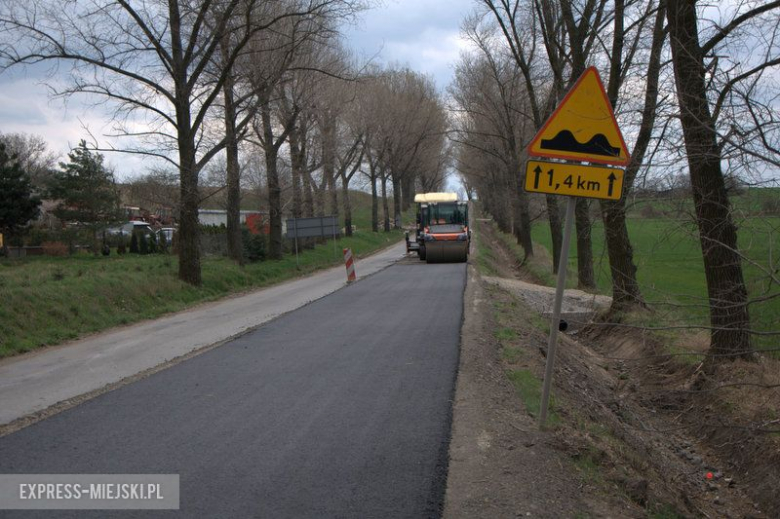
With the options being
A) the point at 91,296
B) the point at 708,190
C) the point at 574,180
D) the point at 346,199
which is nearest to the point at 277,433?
the point at 574,180

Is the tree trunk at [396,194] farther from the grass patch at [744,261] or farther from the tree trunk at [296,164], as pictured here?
the grass patch at [744,261]

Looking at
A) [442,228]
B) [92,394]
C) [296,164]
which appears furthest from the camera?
[296,164]

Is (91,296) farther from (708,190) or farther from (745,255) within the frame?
(745,255)

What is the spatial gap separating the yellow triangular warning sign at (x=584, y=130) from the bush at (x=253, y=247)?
2821 cm

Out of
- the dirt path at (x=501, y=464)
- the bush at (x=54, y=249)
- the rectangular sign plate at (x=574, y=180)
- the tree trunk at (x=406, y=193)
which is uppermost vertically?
the tree trunk at (x=406, y=193)

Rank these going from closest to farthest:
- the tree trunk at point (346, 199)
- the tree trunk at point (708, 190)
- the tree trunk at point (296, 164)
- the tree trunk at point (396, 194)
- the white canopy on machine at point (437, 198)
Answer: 1. the tree trunk at point (708, 190)
2. the white canopy on machine at point (437, 198)
3. the tree trunk at point (296, 164)
4. the tree trunk at point (346, 199)
5. the tree trunk at point (396, 194)

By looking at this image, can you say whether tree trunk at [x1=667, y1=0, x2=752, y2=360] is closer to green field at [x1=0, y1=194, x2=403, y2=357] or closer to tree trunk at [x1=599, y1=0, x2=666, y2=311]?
tree trunk at [x1=599, y1=0, x2=666, y2=311]

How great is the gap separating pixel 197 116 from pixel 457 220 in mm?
16447

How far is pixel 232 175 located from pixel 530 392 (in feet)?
66.3

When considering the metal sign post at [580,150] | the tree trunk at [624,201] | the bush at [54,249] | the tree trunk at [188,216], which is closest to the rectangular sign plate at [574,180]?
the metal sign post at [580,150]

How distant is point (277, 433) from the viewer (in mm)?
6012

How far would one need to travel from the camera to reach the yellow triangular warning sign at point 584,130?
5.82m

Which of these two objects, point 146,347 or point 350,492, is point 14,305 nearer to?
point 146,347

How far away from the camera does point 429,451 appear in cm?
549
